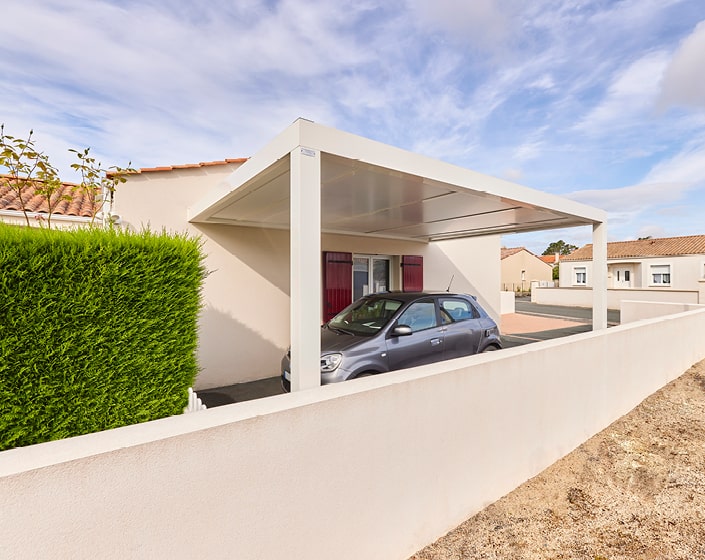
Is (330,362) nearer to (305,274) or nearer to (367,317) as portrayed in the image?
(367,317)

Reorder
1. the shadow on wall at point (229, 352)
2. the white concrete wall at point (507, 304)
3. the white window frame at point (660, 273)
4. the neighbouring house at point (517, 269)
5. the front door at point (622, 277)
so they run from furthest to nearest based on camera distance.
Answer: the neighbouring house at point (517, 269), the front door at point (622, 277), the white window frame at point (660, 273), the white concrete wall at point (507, 304), the shadow on wall at point (229, 352)

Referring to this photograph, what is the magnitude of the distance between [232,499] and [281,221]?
5041 mm

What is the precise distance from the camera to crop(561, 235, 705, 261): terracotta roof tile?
22953 mm

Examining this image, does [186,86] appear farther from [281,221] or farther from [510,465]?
[510,465]

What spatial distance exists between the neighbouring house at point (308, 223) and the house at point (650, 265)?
2022cm

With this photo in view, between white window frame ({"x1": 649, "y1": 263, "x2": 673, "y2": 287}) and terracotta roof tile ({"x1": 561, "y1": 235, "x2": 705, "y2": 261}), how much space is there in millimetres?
755

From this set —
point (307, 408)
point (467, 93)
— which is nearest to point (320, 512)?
point (307, 408)

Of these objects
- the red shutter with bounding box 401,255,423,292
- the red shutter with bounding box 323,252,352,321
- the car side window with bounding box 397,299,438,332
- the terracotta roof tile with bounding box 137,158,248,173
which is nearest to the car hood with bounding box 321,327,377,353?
the car side window with bounding box 397,299,438,332

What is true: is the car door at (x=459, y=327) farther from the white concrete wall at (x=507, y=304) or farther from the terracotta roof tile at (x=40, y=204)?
the white concrete wall at (x=507, y=304)

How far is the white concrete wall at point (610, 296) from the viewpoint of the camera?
1862 centimetres

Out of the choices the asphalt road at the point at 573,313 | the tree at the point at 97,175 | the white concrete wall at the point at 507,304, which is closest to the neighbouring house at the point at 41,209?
the tree at the point at 97,175

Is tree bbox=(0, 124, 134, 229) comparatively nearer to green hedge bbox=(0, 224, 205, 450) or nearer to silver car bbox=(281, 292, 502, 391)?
green hedge bbox=(0, 224, 205, 450)

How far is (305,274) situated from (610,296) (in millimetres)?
25038

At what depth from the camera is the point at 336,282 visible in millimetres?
7535
